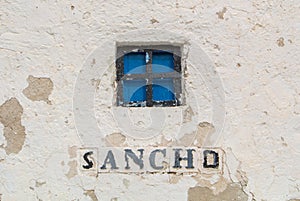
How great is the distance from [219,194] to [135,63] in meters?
0.91

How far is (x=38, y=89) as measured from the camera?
328 centimetres

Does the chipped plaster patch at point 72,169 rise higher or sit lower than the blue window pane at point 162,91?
lower

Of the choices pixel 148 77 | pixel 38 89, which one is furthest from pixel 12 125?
pixel 148 77

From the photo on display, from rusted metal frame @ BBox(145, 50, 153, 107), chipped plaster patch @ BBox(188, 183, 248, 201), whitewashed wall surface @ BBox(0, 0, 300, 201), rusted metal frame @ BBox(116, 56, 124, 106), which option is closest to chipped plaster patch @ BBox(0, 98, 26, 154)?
whitewashed wall surface @ BBox(0, 0, 300, 201)

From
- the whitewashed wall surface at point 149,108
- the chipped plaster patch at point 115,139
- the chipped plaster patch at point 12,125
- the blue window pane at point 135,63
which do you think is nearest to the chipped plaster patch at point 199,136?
the whitewashed wall surface at point 149,108

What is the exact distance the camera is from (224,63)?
3.31 m

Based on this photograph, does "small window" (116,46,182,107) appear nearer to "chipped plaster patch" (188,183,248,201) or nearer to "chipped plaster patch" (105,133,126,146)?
"chipped plaster patch" (105,133,126,146)

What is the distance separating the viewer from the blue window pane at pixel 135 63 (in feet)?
11.0

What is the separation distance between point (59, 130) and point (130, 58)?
60 centimetres

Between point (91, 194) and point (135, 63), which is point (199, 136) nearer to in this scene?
point (135, 63)

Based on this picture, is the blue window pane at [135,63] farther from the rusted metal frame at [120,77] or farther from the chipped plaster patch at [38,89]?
the chipped plaster patch at [38,89]

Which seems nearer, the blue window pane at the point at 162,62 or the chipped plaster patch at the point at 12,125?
the chipped plaster patch at the point at 12,125

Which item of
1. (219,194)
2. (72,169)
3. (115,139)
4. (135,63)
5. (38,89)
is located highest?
(135,63)

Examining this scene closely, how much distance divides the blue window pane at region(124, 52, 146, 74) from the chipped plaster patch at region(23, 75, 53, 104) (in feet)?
1.50
